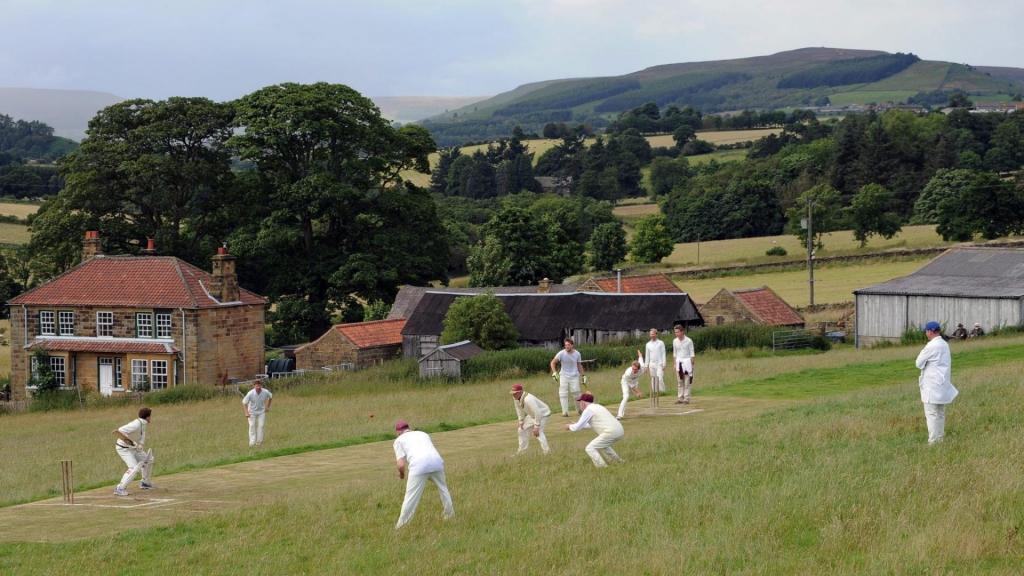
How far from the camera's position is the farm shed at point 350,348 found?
5578 cm

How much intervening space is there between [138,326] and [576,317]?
17996 millimetres

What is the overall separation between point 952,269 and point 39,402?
3692 centimetres

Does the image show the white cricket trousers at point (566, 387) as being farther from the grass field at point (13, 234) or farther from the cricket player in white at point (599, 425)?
the grass field at point (13, 234)

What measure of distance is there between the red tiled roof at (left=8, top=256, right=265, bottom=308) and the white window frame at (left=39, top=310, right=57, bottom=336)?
50 cm

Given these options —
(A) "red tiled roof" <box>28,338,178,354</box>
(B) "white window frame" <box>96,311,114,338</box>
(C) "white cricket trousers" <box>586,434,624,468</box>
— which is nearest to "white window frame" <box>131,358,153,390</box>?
(A) "red tiled roof" <box>28,338,178,354</box>

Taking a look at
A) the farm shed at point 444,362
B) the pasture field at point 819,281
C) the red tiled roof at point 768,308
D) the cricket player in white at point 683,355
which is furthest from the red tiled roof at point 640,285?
the cricket player in white at point 683,355

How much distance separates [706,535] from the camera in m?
16.6

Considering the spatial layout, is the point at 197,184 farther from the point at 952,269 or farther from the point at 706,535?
the point at 706,535

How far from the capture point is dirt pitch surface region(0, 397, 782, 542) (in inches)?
801

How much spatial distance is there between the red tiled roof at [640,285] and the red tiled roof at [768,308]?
17.6 ft

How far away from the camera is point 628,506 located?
18.3 metres

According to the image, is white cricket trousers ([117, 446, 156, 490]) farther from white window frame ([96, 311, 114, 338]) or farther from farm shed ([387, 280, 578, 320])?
farm shed ([387, 280, 578, 320])

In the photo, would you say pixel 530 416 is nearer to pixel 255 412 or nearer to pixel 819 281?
pixel 255 412

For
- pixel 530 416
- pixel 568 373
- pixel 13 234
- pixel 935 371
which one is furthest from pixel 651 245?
pixel 935 371
